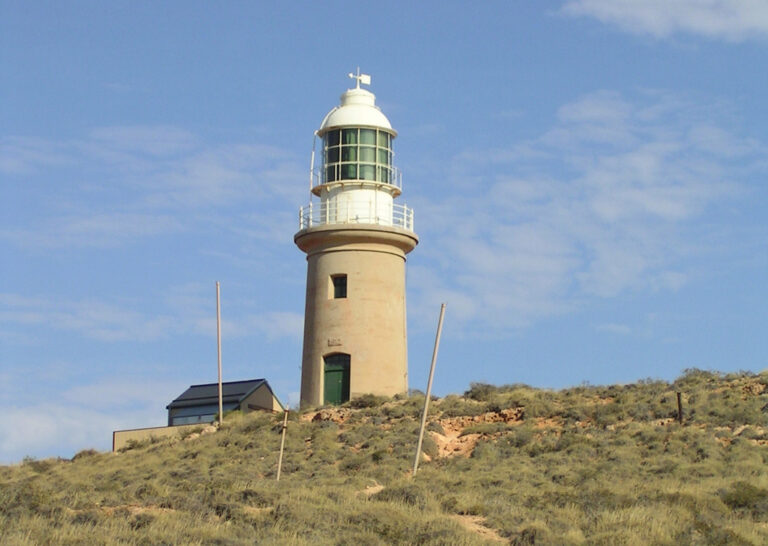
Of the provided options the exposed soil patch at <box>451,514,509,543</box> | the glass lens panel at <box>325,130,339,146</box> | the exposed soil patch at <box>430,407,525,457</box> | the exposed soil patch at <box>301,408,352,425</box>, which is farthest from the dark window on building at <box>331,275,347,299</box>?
the exposed soil patch at <box>451,514,509,543</box>

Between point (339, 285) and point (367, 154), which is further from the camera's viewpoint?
point (367, 154)

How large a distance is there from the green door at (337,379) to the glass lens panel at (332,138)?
22.5ft

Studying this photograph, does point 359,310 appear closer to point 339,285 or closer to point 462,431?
point 339,285

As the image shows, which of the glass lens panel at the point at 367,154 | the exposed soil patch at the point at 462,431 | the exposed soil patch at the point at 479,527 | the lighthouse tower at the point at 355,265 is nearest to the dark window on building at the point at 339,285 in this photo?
the lighthouse tower at the point at 355,265

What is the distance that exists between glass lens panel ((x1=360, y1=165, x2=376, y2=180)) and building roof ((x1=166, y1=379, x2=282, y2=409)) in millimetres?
8788

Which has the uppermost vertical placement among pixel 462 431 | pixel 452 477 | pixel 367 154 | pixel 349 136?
pixel 349 136

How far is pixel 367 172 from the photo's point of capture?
4069cm

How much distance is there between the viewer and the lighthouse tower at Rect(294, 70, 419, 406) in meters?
39.6

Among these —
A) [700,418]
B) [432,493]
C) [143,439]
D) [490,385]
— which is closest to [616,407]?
[700,418]

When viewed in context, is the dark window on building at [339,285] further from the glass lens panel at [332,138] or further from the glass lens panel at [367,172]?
the glass lens panel at [332,138]

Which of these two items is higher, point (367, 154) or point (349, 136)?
point (349, 136)

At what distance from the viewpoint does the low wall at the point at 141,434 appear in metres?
40.8

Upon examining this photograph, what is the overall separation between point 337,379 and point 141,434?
723cm

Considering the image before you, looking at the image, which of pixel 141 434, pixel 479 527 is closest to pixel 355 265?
pixel 141 434
